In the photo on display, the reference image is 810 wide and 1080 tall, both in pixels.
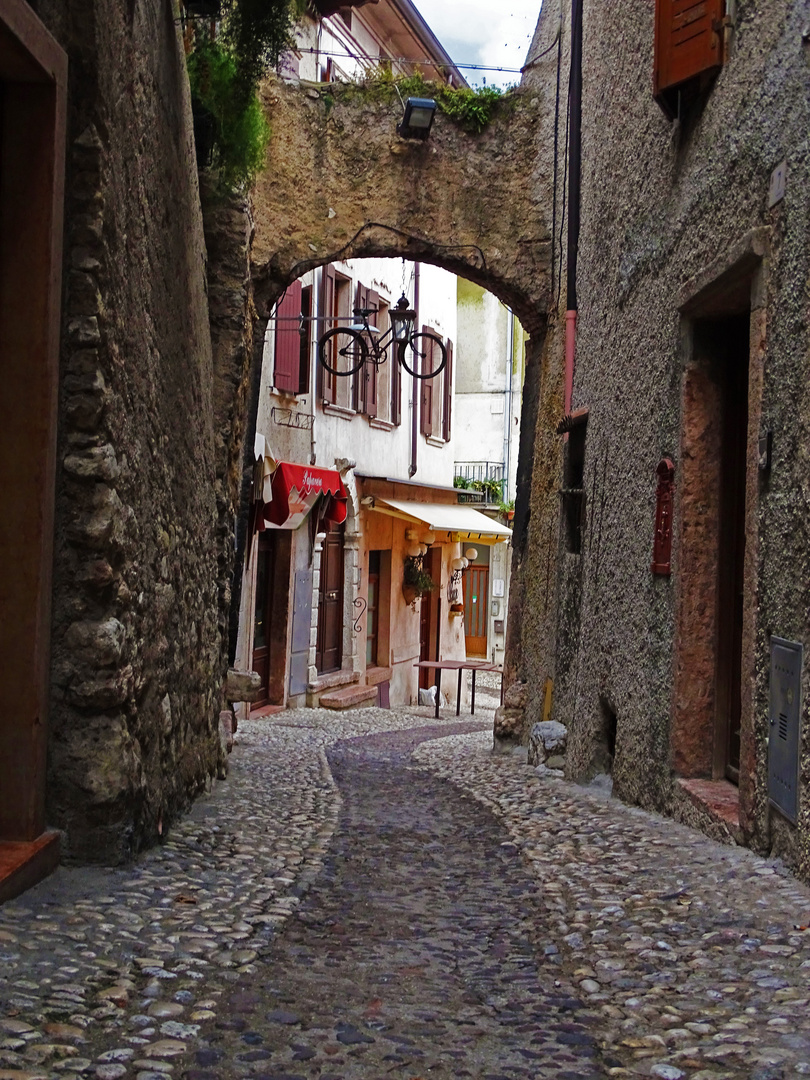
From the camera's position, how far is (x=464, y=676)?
974 inches

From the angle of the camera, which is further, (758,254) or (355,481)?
(355,481)

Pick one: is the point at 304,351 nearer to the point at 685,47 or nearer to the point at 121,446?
the point at 685,47

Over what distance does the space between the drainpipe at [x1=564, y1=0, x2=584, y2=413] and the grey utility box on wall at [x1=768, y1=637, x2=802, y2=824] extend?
219 inches

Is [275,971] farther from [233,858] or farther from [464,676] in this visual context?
[464,676]

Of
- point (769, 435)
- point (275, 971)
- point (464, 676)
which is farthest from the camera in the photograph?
point (464, 676)

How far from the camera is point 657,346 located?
6355 mm

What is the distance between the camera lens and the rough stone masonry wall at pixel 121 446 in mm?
3908

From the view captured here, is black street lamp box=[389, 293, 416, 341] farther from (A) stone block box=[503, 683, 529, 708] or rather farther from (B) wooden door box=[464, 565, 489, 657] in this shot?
(B) wooden door box=[464, 565, 489, 657]

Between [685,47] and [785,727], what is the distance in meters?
3.14

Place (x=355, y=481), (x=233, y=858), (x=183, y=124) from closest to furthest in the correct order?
1. (x=233, y=858)
2. (x=183, y=124)
3. (x=355, y=481)

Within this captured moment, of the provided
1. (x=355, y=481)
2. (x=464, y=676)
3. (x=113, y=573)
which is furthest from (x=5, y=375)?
(x=464, y=676)

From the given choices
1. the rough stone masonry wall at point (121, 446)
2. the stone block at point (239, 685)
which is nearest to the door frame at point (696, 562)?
the rough stone masonry wall at point (121, 446)

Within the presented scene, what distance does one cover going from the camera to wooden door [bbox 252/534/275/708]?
47.8 ft

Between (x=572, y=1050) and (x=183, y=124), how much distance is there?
15.1 ft
